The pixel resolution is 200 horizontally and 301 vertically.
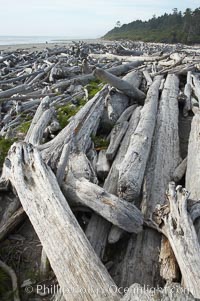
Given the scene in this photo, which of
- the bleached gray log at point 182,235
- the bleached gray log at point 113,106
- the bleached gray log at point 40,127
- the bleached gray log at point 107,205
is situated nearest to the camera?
the bleached gray log at point 182,235

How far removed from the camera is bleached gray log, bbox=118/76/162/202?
11.8 feet

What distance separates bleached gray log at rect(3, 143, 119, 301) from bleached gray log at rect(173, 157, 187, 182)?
1668 millimetres

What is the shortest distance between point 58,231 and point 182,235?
1.09m

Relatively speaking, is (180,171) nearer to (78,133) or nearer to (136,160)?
(136,160)

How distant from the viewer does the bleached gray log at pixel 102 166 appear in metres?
4.43

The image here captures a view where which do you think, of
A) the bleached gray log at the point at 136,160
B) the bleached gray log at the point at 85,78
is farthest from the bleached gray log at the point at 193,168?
the bleached gray log at the point at 85,78

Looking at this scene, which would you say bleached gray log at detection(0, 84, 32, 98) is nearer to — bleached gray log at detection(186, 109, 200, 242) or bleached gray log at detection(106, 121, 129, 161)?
bleached gray log at detection(106, 121, 129, 161)

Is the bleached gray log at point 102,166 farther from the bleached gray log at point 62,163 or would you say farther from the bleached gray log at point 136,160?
the bleached gray log at point 62,163

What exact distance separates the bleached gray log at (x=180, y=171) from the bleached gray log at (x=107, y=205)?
4.31ft

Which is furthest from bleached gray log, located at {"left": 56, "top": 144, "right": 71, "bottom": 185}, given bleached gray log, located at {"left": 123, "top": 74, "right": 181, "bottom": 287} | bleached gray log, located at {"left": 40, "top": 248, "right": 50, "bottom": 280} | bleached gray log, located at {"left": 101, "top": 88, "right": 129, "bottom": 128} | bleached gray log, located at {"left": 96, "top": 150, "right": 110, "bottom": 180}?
bleached gray log, located at {"left": 101, "top": 88, "right": 129, "bottom": 128}

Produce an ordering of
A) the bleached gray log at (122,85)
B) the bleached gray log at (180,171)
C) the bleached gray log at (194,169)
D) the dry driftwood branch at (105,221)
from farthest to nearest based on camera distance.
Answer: the bleached gray log at (122,85) → the bleached gray log at (180,171) → the bleached gray log at (194,169) → the dry driftwood branch at (105,221)

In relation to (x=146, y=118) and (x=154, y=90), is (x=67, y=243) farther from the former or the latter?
(x=154, y=90)

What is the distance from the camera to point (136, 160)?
4.12 m

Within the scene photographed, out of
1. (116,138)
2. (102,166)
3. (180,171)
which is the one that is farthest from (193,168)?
(116,138)
